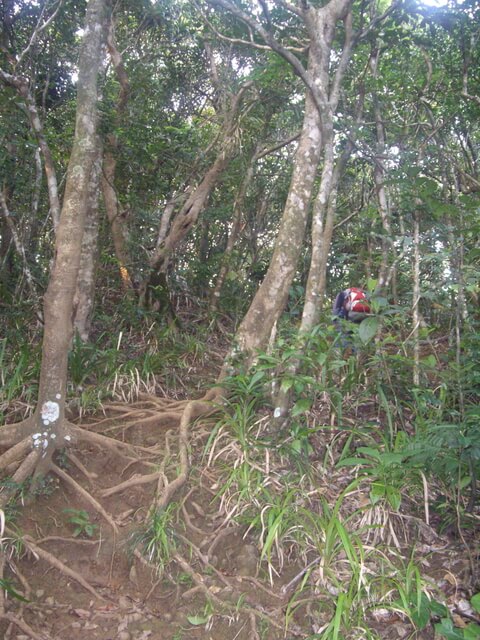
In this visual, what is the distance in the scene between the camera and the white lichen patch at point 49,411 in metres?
4.19

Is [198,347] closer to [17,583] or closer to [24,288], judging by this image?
[24,288]

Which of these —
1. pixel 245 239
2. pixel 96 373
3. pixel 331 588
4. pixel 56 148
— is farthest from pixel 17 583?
pixel 245 239

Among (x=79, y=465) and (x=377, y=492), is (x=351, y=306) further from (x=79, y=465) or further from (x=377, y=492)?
(x=79, y=465)

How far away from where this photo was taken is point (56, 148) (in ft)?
24.7

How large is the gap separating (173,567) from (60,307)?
2.05 meters

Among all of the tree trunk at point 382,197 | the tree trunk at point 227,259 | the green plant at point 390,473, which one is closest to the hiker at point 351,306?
the tree trunk at point 382,197

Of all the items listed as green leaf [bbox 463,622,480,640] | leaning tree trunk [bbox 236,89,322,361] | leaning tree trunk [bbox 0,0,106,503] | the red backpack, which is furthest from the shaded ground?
the red backpack

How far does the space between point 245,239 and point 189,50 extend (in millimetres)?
3182

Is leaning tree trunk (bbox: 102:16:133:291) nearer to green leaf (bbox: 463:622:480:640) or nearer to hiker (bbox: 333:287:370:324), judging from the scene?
hiker (bbox: 333:287:370:324)

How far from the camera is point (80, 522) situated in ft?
13.1

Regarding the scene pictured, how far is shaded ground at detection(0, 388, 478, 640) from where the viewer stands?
3.45 m

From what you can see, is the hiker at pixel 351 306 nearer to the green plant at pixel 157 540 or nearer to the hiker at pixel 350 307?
the hiker at pixel 350 307

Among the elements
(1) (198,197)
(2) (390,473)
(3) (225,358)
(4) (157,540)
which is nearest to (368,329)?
(2) (390,473)

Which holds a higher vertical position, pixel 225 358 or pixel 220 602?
pixel 225 358
